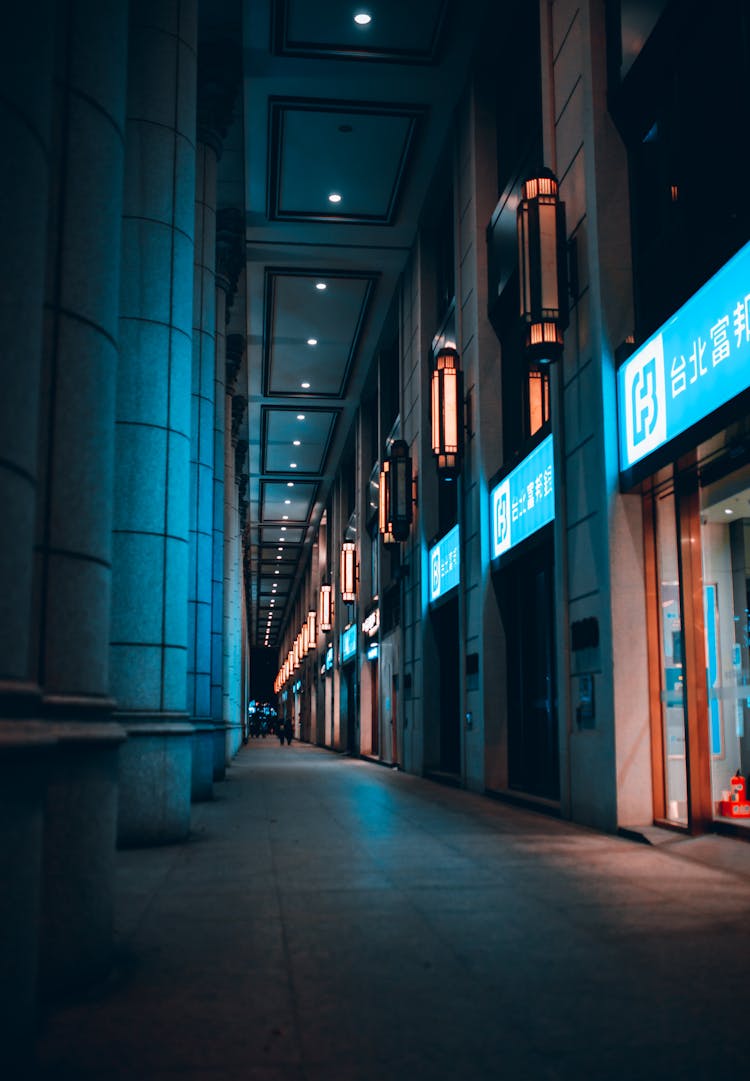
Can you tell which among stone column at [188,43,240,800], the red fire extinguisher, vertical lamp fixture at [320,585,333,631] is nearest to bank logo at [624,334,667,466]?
the red fire extinguisher

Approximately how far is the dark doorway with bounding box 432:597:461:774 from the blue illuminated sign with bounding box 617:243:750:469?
1051cm

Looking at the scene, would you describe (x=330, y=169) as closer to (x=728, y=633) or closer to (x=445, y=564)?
(x=445, y=564)

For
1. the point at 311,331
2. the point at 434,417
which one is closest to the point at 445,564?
the point at 434,417

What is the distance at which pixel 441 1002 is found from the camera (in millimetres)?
4512

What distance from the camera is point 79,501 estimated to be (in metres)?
5.00

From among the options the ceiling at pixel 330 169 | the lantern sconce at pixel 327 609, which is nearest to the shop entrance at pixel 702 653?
the ceiling at pixel 330 169

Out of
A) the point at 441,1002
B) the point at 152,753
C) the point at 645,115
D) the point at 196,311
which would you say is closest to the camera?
the point at 441,1002

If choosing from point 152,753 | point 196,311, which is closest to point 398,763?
point 196,311

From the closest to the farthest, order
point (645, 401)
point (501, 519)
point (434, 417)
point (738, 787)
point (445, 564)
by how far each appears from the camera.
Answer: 1. point (738, 787)
2. point (645, 401)
3. point (501, 519)
4. point (434, 417)
5. point (445, 564)

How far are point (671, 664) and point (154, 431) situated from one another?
5596mm

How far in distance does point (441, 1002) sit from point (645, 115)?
31.3ft

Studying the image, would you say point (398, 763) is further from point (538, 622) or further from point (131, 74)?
point (131, 74)

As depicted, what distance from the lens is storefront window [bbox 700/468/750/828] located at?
9680 mm

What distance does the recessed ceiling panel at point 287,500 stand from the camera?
1879 inches
